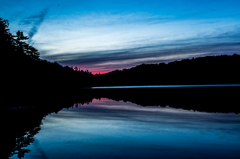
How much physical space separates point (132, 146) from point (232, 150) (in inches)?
216

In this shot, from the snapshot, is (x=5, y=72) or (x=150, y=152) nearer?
(x=150, y=152)

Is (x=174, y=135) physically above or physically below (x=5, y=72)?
below

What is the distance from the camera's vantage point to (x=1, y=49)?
43.3 m

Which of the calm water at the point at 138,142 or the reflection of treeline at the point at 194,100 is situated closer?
the calm water at the point at 138,142

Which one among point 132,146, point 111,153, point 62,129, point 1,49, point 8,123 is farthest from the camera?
point 1,49

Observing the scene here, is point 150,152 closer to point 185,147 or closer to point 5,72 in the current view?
point 185,147

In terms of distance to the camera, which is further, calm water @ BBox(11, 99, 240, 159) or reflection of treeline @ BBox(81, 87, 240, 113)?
reflection of treeline @ BBox(81, 87, 240, 113)

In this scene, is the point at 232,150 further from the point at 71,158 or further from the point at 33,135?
the point at 33,135

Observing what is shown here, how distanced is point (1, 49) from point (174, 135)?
1713 inches

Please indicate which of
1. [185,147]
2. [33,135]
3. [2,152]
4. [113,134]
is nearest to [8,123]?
[33,135]

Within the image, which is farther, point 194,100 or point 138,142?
point 194,100

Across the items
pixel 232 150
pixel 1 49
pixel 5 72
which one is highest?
pixel 1 49

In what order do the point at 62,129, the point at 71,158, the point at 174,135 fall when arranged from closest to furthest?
the point at 71,158, the point at 174,135, the point at 62,129

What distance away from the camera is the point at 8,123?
1809 centimetres
